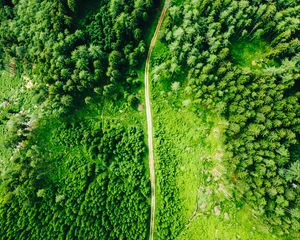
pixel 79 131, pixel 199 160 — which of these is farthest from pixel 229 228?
pixel 79 131

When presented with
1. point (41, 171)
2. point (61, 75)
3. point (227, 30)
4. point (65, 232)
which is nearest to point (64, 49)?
point (61, 75)

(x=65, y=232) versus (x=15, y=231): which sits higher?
(x=15, y=231)

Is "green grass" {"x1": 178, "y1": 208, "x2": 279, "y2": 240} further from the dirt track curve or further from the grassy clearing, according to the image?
the dirt track curve

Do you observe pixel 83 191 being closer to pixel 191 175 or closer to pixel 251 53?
pixel 191 175

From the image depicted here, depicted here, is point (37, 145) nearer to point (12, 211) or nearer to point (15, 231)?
point (12, 211)

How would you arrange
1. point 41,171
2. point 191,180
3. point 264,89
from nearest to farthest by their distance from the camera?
point 264,89 → point 191,180 → point 41,171

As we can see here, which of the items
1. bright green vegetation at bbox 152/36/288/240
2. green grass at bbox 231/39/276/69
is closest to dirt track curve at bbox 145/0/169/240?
bright green vegetation at bbox 152/36/288/240

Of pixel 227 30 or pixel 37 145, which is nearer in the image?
pixel 227 30
